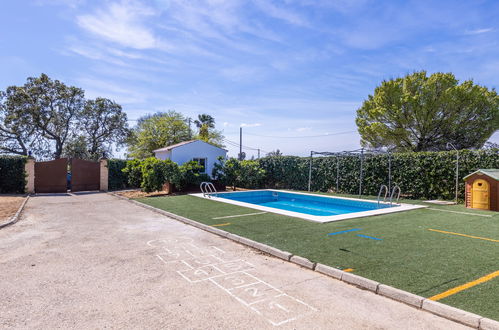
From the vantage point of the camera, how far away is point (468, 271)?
171 inches

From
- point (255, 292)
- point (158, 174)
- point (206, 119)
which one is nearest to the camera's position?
point (255, 292)

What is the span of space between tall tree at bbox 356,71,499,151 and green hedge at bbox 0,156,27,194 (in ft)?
91.0

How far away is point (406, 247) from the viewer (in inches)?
225

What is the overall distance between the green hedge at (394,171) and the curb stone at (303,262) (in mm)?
10551

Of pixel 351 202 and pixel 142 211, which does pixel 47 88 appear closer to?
pixel 142 211

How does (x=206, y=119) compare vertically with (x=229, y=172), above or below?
above

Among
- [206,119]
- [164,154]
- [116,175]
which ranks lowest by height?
[116,175]

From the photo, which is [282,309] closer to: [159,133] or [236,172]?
[236,172]

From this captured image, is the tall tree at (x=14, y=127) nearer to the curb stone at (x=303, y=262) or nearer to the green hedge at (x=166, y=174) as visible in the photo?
the green hedge at (x=166, y=174)

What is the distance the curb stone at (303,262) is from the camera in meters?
4.85

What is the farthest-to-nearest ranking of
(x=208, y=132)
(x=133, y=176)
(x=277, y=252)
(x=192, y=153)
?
(x=208, y=132) → (x=192, y=153) → (x=133, y=176) → (x=277, y=252)

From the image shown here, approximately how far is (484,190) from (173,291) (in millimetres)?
11272

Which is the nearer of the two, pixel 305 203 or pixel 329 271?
pixel 329 271

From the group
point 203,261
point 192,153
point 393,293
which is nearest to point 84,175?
point 192,153
